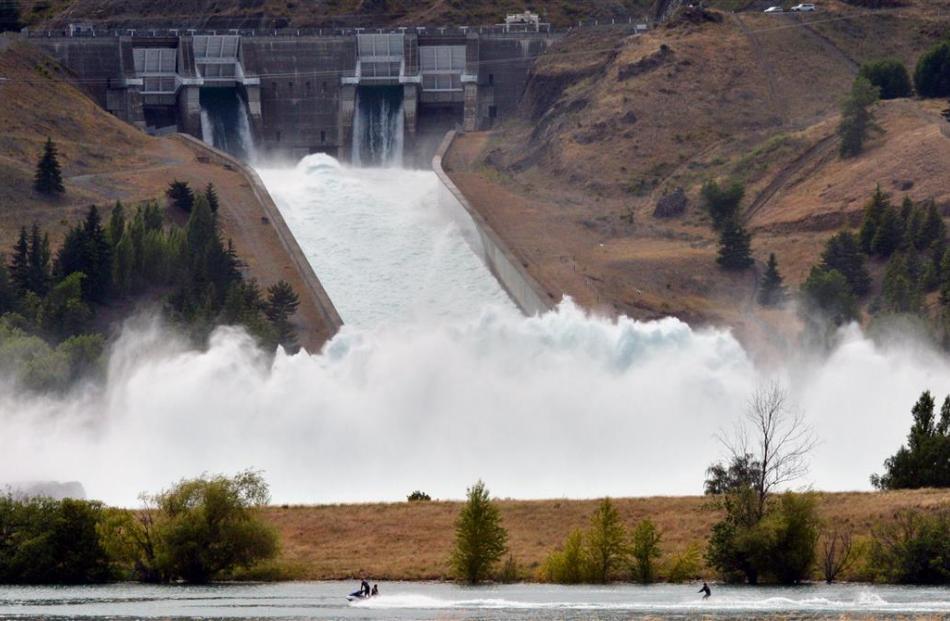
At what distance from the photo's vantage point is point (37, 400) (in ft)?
390

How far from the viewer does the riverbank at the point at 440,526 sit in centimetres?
8581

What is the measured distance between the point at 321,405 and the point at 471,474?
1087cm

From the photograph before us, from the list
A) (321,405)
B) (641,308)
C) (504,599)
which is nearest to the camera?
(504,599)

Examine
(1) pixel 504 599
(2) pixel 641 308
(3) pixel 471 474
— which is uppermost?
(2) pixel 641 308

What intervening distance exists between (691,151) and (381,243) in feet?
71.7

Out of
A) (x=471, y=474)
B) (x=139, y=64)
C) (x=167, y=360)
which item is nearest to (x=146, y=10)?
(x=139, y=64)

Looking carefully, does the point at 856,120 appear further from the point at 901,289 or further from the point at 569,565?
the point at 569,565

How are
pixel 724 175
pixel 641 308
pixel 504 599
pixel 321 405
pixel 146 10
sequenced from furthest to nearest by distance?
pixel 146 10 → pixel 724 175 → pixel 641 308 → pixel 321 405 → pixel 504 599

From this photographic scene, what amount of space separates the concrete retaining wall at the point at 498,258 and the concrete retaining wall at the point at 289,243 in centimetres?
981

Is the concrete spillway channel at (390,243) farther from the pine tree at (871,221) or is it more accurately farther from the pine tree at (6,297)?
the pine tree at (871,221)

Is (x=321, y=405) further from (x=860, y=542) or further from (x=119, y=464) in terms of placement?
(x=860, y=542)

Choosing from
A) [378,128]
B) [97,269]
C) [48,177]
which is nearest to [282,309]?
[97,269]

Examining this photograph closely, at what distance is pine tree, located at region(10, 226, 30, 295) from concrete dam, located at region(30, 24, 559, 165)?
3882cm

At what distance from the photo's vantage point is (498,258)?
137625mm
